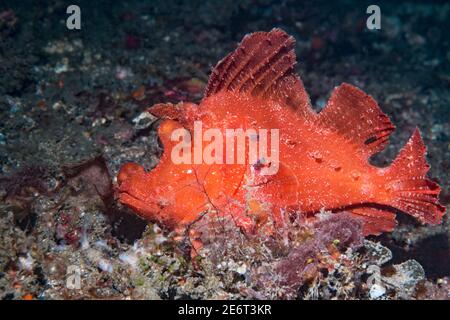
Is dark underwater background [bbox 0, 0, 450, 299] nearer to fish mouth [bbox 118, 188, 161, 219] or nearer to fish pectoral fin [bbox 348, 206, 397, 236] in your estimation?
fish mouth [bbox 118, 188, 161, 219]

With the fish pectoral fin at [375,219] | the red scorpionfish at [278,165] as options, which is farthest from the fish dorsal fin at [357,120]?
the fish pectoral fin at [375,219]

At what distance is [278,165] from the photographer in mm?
3572

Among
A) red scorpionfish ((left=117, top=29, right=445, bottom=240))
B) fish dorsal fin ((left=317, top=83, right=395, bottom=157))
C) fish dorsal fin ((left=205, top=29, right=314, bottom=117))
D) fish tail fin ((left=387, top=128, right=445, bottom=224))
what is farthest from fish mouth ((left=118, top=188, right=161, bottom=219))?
fish tail fin ((left=387, top=128, right=445, bottom=224))

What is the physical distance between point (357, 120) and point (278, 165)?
890 mm

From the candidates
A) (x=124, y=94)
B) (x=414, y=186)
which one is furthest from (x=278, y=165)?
(x=124, y=94)

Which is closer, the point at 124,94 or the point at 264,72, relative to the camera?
the point at 264,72

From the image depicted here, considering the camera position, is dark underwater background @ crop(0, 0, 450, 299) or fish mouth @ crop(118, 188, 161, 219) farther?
dark underwater background @ crop(0, 0, 450, 299)

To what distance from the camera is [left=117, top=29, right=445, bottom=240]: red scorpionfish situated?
3.43m

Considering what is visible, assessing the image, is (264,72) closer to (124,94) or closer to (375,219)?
(375,219)

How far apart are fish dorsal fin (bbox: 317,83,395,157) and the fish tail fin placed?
0.82ft

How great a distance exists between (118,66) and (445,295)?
5.93 m

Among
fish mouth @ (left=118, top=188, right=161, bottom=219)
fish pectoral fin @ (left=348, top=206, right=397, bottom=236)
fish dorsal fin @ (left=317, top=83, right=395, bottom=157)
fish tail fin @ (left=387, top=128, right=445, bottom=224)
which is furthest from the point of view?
fish pectoral fin @ (left=348, top=206, right=397, bottom=236)

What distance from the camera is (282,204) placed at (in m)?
3.58

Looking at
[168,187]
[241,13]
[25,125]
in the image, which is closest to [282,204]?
[168,187]
